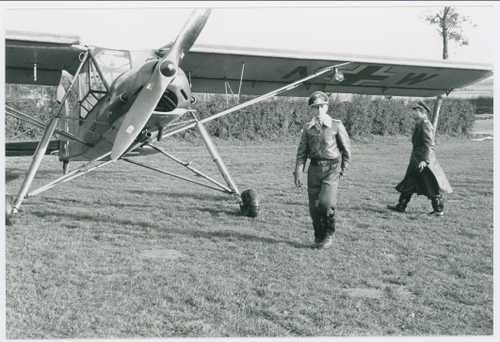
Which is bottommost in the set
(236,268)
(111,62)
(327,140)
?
(236,268)

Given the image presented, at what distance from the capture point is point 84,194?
8.52 m

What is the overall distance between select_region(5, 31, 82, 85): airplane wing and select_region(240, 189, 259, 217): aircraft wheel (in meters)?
2.92

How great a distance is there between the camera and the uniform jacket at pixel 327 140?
5.34 meters

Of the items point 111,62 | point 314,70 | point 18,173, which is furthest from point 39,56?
point 18,173

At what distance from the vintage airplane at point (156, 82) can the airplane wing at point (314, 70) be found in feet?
0.05

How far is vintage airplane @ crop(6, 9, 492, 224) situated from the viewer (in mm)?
5496

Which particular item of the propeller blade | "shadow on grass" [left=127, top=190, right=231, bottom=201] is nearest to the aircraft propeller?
the propeller blade

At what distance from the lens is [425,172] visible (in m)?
7.35

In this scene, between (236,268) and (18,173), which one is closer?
(236,268)

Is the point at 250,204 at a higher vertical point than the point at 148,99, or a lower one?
lower

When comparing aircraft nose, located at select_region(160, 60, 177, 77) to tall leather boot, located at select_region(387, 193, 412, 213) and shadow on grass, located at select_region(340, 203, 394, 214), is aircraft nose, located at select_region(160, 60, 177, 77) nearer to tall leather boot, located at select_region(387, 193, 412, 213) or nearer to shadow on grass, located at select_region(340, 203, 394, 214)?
shadow on grass, located at select_region(340, 203, 394, 214)

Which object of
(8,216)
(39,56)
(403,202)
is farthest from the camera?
(403,202)

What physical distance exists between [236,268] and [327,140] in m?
1.72

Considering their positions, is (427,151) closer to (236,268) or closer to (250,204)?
(250,204)
